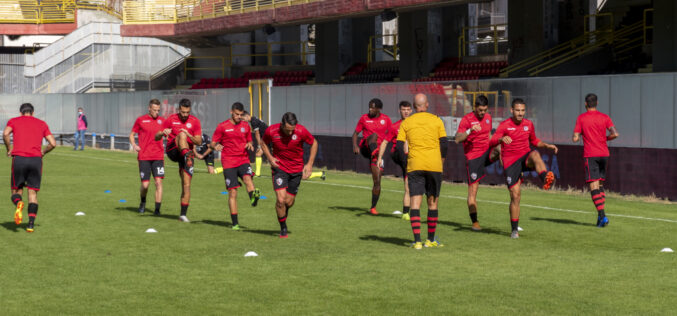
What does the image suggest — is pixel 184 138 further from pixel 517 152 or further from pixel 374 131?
pixel 517 152

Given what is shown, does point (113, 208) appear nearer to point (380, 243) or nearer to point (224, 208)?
point (224, 208)

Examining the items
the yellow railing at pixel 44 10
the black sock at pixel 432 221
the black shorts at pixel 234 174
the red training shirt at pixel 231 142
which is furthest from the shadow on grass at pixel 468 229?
the yellow railing at pixel 44 10

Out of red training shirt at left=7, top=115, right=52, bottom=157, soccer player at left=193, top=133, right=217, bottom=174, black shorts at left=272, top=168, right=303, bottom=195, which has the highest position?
red training shirt at left=7, top=115, right=52, bottom=157

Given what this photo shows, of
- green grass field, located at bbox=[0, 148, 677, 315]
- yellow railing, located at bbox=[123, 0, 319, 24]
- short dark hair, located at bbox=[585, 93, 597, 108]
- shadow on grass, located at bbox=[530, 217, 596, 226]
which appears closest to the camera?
green grass field, located at bbox=[0, 148, 677, 315]

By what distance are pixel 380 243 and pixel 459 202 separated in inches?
265

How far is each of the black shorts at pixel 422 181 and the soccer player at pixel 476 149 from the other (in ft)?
6.87

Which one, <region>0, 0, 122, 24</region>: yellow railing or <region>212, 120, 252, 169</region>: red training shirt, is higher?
<region>0, 0, 122, 24</region>: yellow railing

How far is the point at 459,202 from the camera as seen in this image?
19.6 meters

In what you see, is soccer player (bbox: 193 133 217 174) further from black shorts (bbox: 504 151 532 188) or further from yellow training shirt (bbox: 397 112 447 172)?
black shorts (bbox: 504 151 532 188)

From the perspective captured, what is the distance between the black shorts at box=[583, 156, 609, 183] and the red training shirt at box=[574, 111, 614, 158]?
0.08 metres

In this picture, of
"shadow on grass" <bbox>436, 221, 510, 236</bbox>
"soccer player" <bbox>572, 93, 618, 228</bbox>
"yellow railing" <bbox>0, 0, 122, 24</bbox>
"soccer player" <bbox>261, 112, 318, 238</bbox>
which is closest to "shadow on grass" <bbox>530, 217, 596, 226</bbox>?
"soccer player" <bbox>572, 93, 618, 228</bbox>

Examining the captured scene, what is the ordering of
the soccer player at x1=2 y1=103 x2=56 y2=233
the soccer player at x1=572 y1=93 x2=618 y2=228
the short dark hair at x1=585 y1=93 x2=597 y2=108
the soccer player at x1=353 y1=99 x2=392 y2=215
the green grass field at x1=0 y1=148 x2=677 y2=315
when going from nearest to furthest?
the green grass field at x1=0 y1=148 x2=677 y2=315
the soccer player at x1=2 y1=103 x2=56 y2=233
the short dark hair at x1=585 y1=93 x2=597 y2=108
the soccer player at x1=572 y1=93 x2=618 y2=228
the soccer player at x1=353 y1=99 x2=392 y2=215

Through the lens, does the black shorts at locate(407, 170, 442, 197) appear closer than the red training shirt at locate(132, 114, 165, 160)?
Yes

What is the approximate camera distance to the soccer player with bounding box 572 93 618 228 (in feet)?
49.8
